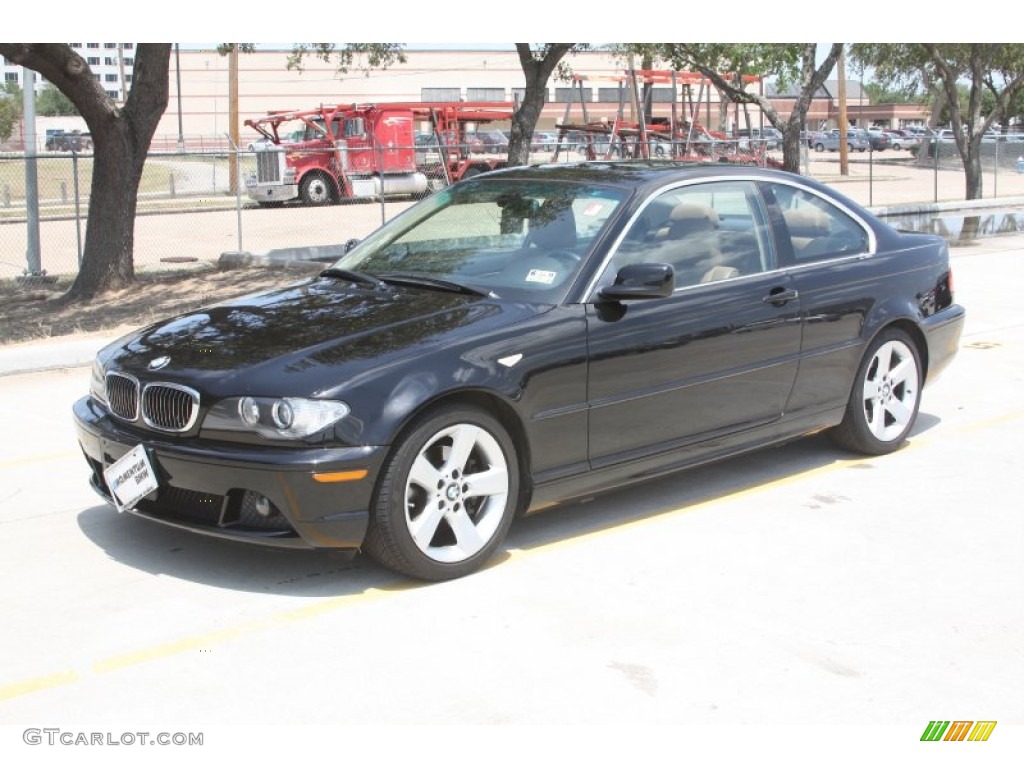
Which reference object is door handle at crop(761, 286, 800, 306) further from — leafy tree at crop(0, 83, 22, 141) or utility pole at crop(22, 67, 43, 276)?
leafy tree at crop(0, 83, 22, 141)

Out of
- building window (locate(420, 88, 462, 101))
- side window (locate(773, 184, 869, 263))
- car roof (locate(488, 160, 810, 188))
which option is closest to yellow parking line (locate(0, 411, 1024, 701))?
side window (locate(773, 184, 869, 263))

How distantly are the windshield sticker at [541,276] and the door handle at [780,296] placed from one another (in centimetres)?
116

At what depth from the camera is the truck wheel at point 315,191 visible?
31828 mm

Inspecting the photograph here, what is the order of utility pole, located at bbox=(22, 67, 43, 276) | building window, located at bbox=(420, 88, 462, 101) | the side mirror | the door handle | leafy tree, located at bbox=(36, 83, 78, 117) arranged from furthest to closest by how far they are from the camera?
leafy tree, located at bbox=(36, 83, 78, 117), building window, located at bbox=(420, 88, 462, 101), utility pole, located at bbox=(22, 67, 43, 276), the door handle, the side mirror

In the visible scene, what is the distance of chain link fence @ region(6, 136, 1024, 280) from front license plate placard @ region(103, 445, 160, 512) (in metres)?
11.2

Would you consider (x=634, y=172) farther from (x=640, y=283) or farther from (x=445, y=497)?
(x=445, y=497)

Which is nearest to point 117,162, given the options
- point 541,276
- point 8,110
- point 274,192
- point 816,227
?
point 816,227

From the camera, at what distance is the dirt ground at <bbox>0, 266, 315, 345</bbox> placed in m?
11.8

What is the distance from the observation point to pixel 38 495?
634 cm

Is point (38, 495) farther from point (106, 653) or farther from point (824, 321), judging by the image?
point (824, 321)

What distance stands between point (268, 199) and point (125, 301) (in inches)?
711

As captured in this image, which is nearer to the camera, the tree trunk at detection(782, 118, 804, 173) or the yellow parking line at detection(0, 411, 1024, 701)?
the yellow parking line at detection(0, 411, 1024, 701)

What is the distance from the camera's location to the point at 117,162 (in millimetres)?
14367

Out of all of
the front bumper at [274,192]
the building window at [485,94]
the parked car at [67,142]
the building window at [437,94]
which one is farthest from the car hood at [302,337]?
the building window at [485,94]
